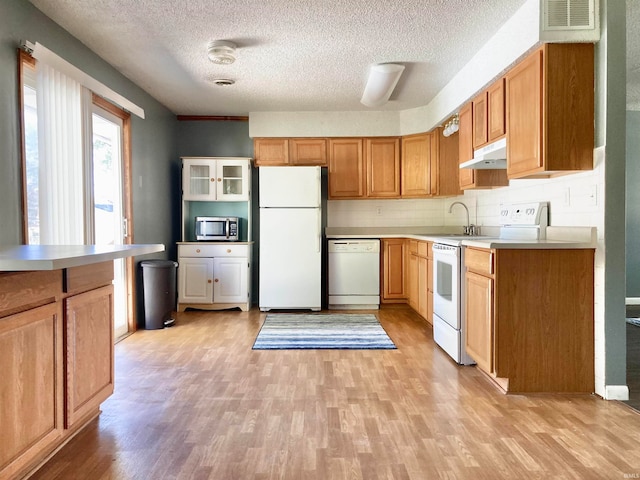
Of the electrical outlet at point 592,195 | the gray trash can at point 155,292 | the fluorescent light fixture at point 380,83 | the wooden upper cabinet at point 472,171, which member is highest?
the fluorescent light fixture at point 380,83

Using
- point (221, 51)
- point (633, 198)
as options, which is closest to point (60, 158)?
point (221, 51)

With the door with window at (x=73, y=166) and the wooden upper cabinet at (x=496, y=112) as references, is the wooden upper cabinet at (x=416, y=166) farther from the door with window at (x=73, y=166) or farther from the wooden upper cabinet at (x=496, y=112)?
the door with window at (x=73, y=166)

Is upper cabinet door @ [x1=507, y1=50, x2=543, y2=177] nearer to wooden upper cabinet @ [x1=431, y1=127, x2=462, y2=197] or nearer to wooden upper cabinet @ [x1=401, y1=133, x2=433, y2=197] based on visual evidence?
wooden upper cabinet @ [x1=431, y1=127, x2=462, y2=197]

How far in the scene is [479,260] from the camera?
3.08 metres

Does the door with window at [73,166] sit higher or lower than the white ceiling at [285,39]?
lower

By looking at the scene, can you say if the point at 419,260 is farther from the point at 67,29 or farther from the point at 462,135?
the point at 67,29

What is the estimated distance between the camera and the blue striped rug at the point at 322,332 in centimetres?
392

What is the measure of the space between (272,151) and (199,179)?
0.96 metres

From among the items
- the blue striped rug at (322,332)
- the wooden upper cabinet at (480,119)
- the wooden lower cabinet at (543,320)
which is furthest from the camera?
the blue striped rug at (322,332)

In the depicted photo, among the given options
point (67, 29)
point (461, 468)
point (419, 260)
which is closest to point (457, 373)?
point (461, 468)

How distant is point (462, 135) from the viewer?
420cm

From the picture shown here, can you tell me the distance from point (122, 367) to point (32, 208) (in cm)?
126

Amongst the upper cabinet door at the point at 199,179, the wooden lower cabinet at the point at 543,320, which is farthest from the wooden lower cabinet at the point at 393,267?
the wooden lower cabinet at the point at 543,320

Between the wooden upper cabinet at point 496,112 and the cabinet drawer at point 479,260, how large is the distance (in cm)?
89
